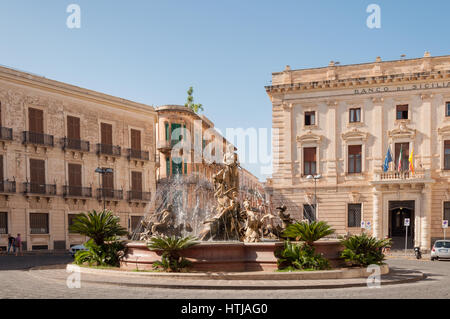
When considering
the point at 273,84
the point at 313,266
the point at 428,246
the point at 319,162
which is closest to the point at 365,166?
the point at 319,162

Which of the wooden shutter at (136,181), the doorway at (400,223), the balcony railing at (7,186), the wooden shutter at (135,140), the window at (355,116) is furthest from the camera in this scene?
the wooden shutter at (135,140)

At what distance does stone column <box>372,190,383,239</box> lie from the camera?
A: 3378 cm

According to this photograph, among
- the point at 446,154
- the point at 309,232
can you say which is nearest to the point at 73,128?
the point at 309,232

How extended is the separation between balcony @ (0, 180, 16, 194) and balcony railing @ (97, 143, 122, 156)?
24.9ft

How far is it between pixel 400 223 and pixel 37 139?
1098 inches

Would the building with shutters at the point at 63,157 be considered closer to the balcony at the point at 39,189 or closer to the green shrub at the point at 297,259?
the balcony at the point at 39,189

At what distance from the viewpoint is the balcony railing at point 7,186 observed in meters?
31.0

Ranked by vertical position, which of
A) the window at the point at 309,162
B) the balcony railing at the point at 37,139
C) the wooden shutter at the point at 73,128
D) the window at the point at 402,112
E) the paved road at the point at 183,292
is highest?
the window at the point at 402,112

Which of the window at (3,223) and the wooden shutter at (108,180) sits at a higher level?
the wooden shutter at (108,180)

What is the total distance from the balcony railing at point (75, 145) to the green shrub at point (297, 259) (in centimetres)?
2490

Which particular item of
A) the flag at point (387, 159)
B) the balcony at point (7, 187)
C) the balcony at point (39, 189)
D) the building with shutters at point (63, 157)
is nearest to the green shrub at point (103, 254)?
the building with shutters at point (63, 157)

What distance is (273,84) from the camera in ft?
123
